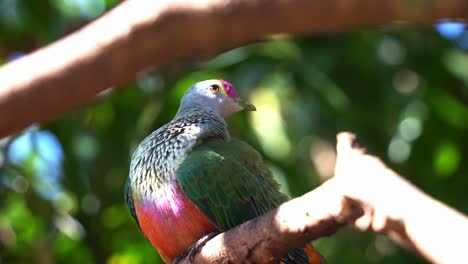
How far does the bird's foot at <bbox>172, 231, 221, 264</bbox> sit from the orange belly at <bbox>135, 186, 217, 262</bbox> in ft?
0.13

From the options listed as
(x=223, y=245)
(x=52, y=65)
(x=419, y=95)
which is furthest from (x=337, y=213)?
(x=419, y=95)

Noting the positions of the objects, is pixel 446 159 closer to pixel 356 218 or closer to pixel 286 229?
pixel 286 229

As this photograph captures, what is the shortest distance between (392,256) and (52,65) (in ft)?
12.4

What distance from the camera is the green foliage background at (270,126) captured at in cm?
624

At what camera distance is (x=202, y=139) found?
3.66 meters

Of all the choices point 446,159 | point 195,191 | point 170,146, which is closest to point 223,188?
point 195,191

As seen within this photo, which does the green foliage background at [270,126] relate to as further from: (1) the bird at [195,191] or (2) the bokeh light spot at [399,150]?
(1) the bird at [195,191]

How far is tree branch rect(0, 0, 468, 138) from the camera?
360 cm

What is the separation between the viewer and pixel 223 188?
3357mm

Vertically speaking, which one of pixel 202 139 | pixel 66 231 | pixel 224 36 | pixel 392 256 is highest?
pixel 224 36

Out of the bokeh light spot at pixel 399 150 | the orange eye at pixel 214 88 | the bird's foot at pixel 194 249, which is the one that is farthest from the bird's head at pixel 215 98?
the bokeh light spot at pixel 399 150

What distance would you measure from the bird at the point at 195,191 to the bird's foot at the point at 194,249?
0.03 meters

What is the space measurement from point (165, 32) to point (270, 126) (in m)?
2.53

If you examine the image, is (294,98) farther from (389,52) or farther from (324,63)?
(389,52)
